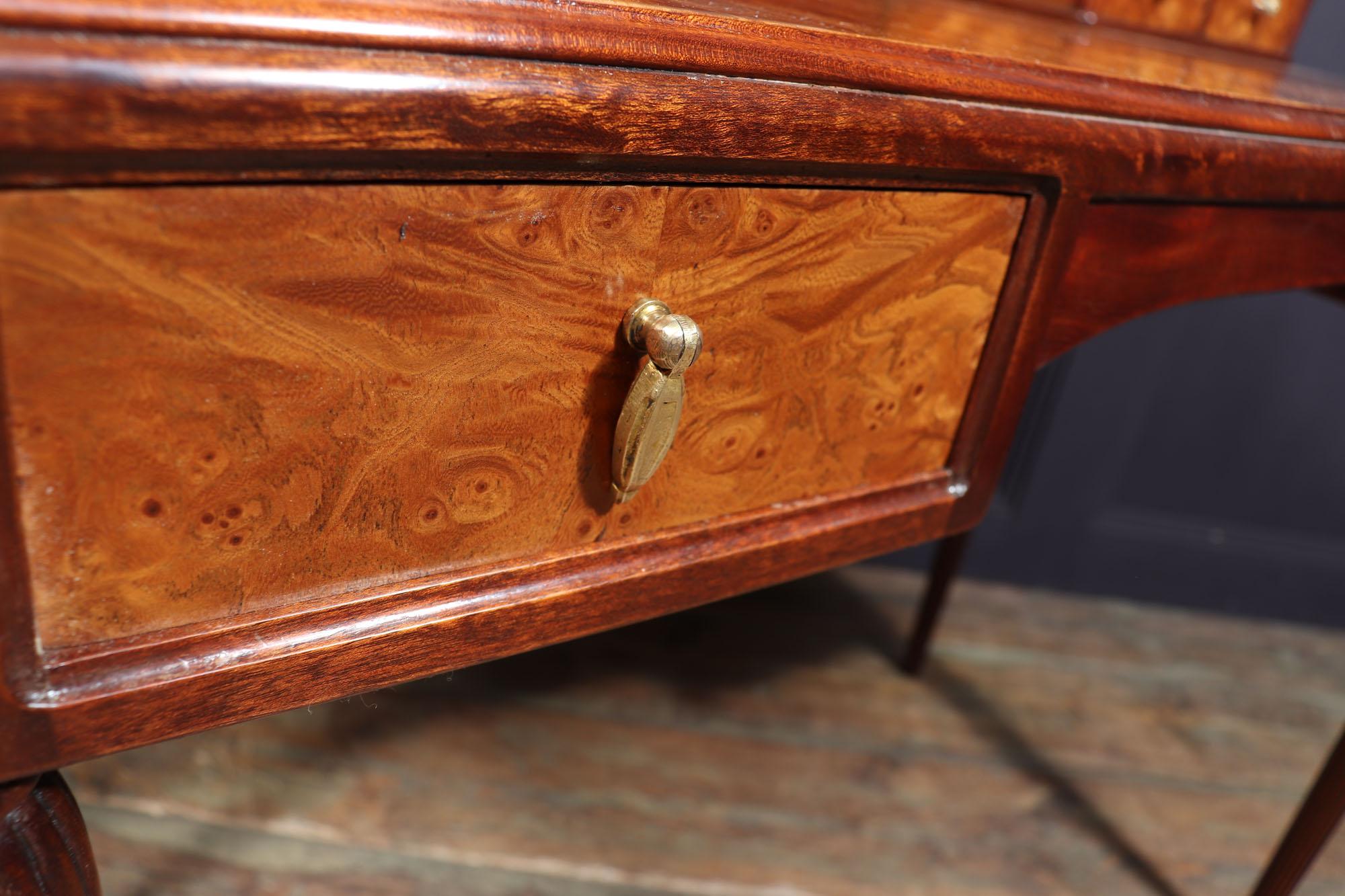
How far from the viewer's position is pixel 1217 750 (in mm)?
1027

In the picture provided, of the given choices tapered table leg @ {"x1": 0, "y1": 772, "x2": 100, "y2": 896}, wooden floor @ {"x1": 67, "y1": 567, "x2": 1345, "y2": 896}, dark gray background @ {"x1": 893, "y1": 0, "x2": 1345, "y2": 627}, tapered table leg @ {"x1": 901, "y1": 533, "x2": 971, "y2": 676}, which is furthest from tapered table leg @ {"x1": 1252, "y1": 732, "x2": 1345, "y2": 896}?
tapered table leg @ {"x1": 0, "y1": 772, "x2": 100, "y2": 896}

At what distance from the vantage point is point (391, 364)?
0.31 m

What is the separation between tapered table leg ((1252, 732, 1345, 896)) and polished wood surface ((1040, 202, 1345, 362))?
0.37 m

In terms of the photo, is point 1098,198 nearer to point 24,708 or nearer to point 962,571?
point 24,708

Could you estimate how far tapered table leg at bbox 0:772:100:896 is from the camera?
312mm

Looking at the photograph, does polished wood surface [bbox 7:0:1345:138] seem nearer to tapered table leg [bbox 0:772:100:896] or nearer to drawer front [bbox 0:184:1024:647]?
drawer front [bbox 0:184:1024:647]

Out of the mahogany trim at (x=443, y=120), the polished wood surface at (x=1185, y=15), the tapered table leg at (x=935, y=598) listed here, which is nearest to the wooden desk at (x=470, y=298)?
the mahogany trim at (x=443, y=120)

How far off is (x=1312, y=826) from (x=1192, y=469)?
611mm

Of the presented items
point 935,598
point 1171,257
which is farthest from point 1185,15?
point 935,598

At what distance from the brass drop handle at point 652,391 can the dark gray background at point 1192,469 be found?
911mm

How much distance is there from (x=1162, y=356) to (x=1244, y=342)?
10 centimetres

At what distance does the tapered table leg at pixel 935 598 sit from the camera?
3.34 ft

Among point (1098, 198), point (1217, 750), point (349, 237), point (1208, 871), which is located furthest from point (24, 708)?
point (1217, 750)

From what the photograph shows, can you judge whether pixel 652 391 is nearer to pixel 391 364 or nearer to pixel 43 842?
pixel 391 364
